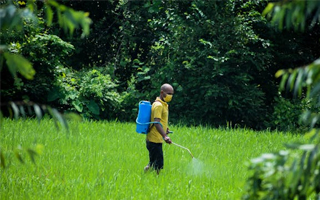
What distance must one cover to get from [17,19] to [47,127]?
801 centimetres

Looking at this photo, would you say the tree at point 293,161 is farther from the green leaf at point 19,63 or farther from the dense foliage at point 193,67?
the dense foliage at point 193,67

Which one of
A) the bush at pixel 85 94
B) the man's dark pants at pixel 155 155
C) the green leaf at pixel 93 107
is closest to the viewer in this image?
the man's dark pants at pixel 155 155

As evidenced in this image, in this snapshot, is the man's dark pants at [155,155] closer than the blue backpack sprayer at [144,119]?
No

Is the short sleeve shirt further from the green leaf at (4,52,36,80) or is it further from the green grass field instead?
the green leaf at (4,52,36,80)

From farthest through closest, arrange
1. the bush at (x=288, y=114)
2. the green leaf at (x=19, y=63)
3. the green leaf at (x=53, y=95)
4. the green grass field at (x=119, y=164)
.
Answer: the bush at (x=288, y=114)
the green leaf at (x=53, y=95)
the green grass field at (x=119, y=164)
the green leaf at (x=19, y=63)

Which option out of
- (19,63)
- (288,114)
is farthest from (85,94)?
(19,63)

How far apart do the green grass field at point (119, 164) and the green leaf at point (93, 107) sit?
6.35 ft

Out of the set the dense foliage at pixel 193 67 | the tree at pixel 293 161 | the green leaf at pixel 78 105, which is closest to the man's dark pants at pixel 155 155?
the tree at pixel 293 161

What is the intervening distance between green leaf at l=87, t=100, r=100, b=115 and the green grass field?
1937 mm

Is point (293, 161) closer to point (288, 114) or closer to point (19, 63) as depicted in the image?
point (19, 63)

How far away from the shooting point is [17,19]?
85.0 inches

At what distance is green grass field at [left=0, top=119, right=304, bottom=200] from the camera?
5.95m

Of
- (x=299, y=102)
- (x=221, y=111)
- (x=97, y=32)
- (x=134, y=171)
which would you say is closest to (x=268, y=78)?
(x=299, y=102)

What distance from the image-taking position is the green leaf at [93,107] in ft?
42.4
